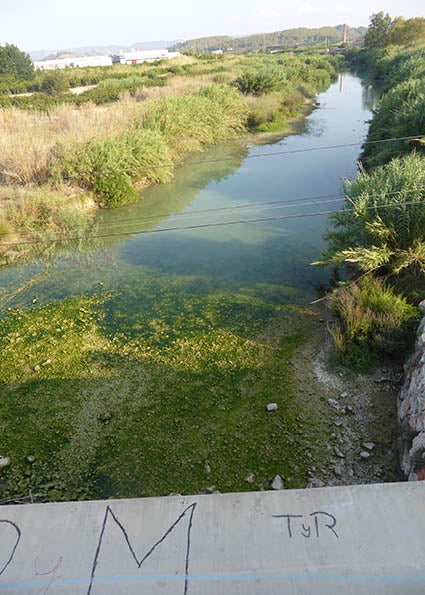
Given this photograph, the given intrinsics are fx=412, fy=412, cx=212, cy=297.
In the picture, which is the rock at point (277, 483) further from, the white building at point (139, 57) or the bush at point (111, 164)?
the white building at point (139, 57)

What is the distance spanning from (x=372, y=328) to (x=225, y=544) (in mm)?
4714

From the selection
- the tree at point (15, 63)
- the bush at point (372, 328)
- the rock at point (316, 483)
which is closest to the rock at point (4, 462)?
the rock at point (316, 483)

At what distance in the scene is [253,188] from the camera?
16.7 metres

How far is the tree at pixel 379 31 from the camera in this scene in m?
62.1

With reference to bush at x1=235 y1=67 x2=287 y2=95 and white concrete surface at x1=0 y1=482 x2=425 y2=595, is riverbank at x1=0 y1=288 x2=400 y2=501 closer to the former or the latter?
white concrete surface at x1=0 y1=482 x2=425 y2=595

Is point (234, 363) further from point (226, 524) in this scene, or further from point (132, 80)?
point (132, 80)

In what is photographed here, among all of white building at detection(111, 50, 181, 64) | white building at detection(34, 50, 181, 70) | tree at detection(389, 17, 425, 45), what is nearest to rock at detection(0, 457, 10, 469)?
tree at detection(389, 17, 425, 45)

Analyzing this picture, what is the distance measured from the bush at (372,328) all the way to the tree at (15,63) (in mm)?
40609

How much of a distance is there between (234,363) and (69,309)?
13.2 feet

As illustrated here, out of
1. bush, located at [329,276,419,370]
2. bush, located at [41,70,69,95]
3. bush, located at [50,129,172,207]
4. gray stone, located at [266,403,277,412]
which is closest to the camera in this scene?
gray stone, located at [266,403,277,412]

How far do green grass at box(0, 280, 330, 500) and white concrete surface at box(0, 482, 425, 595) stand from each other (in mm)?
Result: 1511

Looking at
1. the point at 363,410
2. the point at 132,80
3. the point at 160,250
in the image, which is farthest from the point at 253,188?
the point at 132,80

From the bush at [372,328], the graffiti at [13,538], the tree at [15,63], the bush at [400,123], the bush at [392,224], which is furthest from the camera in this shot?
the tree at [15,63]

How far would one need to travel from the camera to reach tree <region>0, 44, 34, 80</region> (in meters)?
37.1
